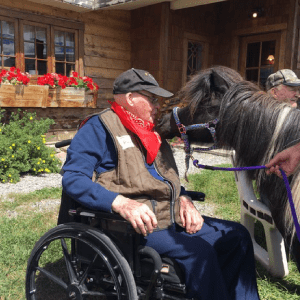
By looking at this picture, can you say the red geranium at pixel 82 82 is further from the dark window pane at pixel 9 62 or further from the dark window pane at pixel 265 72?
the dark window pane at pixel 265 72

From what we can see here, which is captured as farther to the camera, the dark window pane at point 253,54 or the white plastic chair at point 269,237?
the dark window pane at point 253,54

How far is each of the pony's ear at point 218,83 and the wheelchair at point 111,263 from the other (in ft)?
3.10

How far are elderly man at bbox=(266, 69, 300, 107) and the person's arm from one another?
156 centimetres

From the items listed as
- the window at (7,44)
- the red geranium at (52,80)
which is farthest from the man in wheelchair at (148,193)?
the window at (7,44)

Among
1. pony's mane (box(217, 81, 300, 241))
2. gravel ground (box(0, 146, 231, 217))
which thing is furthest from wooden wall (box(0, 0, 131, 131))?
pony's mane (box(217, 81, 300, 241))

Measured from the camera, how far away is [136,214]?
146 centimetres

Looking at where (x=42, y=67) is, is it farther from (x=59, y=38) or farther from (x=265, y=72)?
(x=265, y=72)

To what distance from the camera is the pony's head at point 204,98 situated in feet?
6.28

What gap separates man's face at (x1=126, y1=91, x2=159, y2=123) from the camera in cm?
185

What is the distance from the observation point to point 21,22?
5941 mm

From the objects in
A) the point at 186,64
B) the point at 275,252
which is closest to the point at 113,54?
the point at 186,64

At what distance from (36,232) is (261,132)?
215cm

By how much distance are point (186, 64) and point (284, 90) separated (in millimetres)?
4734

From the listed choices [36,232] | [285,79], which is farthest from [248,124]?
[36,232]
